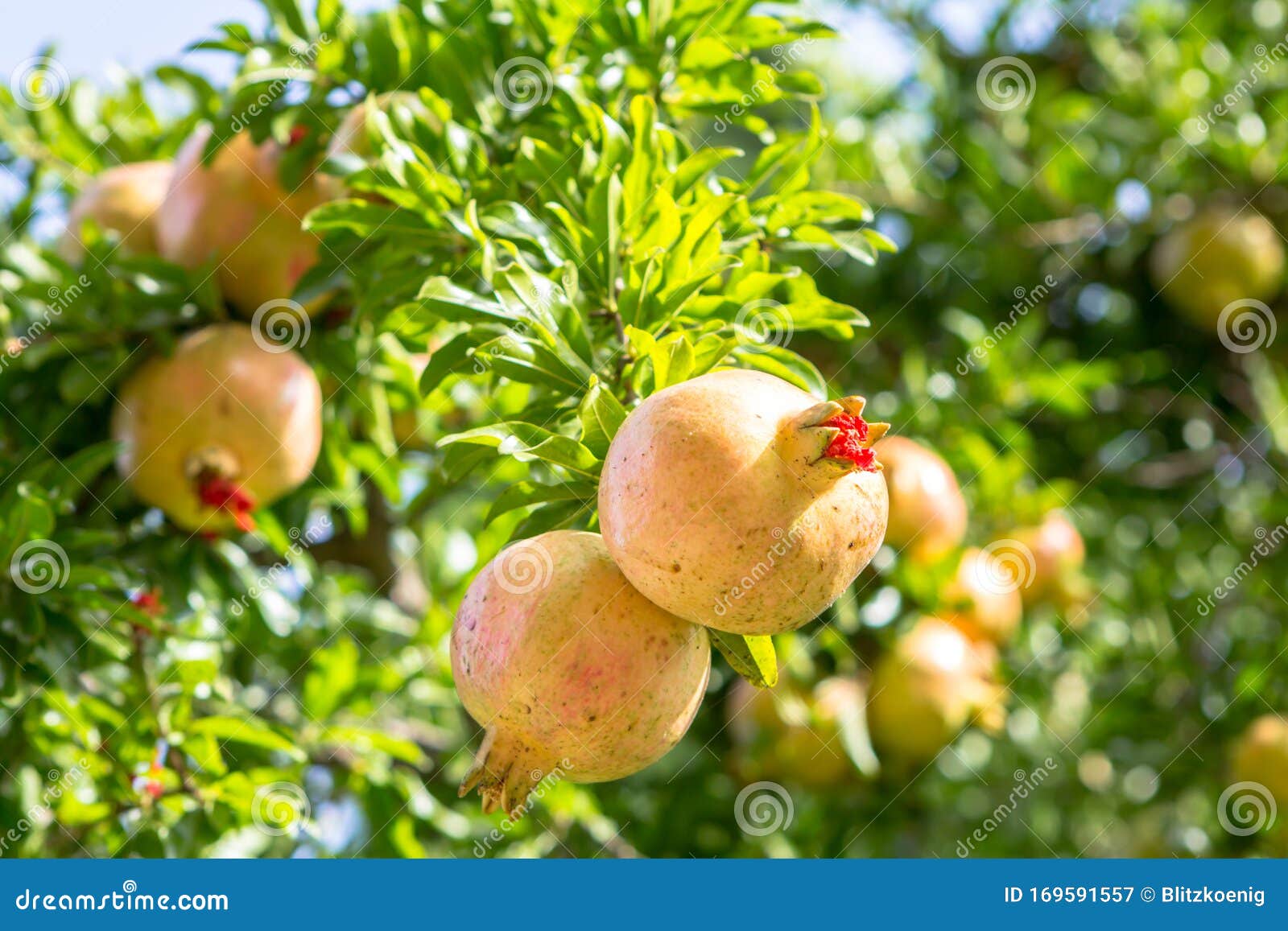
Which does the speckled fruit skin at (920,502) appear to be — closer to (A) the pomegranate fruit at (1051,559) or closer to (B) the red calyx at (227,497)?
(A) the pomegranate fruit at (1051,559)

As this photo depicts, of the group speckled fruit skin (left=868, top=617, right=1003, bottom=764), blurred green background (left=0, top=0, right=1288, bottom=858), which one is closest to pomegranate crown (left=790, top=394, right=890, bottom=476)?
blurred green background (left=0, top=0, right=1288, bottom=858)

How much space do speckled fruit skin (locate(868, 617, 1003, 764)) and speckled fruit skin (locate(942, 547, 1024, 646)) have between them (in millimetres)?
54

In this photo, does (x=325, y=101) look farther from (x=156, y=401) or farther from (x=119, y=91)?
(x=119, y=91)

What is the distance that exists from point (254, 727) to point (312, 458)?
1.37ft

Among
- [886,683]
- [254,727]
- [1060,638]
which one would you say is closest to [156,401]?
[254,727]

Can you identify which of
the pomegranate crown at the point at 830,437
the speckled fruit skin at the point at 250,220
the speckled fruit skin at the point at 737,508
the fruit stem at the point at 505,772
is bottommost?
the speckled fruit skin at the point at 250,220

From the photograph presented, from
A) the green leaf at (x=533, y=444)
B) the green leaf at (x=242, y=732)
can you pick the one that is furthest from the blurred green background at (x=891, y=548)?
the green leaf at (x=533, y=444)

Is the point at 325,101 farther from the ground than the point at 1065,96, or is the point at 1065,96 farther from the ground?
the point at 1065,96

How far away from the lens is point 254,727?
1.89 m

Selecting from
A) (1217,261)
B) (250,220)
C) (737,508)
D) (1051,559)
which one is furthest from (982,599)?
(737,508)

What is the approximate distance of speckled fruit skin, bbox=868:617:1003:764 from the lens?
8.26 feet

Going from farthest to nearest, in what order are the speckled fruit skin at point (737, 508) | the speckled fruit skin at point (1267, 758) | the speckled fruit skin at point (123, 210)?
the speckled fruit skin at point (1267, 758) < the speckled fruit skin at point (123, 210) < the speckled fruit skin at point (737, 508)

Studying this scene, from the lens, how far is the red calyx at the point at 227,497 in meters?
1.82

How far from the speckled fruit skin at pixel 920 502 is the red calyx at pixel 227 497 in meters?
1.21
